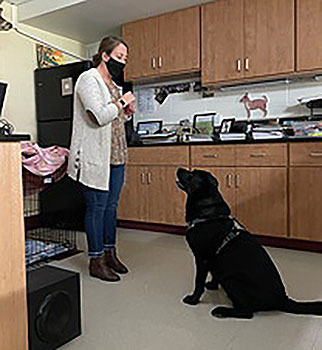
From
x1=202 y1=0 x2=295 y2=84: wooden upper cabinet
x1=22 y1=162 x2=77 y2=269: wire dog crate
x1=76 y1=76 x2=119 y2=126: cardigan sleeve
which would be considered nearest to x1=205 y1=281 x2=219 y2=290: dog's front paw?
x1=76 y1=76 x2=119 y2=126: cardigan sleeve

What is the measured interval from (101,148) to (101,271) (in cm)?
73

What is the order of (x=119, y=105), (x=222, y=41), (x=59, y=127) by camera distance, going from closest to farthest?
(x=119, y=105)
(x=222, y=41)
(x=59, y=127)

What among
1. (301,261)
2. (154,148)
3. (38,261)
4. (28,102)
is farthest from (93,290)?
(28,102)

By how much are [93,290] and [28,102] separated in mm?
2584

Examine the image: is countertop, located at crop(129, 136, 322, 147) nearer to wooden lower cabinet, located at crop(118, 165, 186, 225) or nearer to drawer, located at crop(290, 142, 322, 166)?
drawer, located at crop(290, 142, 322, 166)

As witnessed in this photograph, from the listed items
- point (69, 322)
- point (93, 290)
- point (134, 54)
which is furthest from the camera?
point (134, 54)

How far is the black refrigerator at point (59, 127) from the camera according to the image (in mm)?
3473

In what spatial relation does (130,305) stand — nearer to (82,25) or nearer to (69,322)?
(69,322)

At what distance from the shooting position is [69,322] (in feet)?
4.57

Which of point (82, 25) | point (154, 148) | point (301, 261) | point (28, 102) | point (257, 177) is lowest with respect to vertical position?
point (301, 261)

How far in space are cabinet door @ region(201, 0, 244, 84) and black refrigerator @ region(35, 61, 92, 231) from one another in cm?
113

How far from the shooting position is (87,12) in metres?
3.53

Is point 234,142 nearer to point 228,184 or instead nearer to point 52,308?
point 228,184

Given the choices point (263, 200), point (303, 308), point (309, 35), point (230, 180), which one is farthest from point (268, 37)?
point (303, 308)
